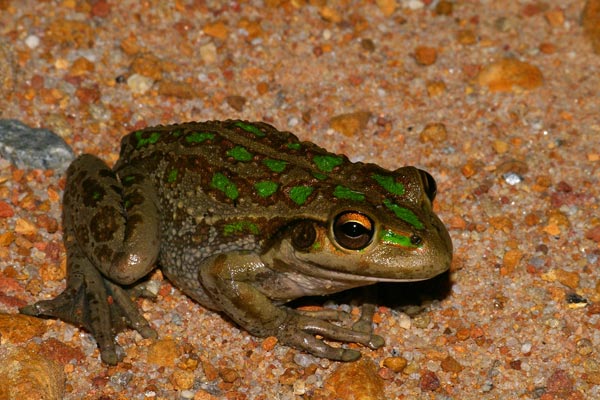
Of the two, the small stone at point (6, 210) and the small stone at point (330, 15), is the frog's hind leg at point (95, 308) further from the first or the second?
the small stone at point (330, 15)

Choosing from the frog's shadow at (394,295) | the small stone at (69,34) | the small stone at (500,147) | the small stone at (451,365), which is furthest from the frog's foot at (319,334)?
the small stone at (69,34)

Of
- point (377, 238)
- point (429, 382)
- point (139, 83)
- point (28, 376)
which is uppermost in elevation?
point (377, 238)

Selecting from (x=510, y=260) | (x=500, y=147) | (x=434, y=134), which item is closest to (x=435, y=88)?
(x=434, y=134)

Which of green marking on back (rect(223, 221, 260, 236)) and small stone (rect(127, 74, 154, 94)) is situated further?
small stone (rect(127, 74, 154, 94))

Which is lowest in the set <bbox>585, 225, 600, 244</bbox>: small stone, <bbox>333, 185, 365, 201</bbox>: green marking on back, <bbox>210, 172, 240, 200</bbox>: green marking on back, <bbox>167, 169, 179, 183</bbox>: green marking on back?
<bbox>585, 225, 600, 244</bbox>: small stone

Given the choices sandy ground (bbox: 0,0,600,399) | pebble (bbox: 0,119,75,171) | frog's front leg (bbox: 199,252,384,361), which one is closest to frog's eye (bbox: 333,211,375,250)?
frog's front leg (bbox: 199,252,384,361)

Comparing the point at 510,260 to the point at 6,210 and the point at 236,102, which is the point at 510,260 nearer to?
the point at 236,102

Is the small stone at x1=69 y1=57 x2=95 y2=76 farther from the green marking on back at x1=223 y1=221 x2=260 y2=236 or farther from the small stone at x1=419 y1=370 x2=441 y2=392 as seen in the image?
the small stone at x1=419 y1=370 x2=441 y2=392
